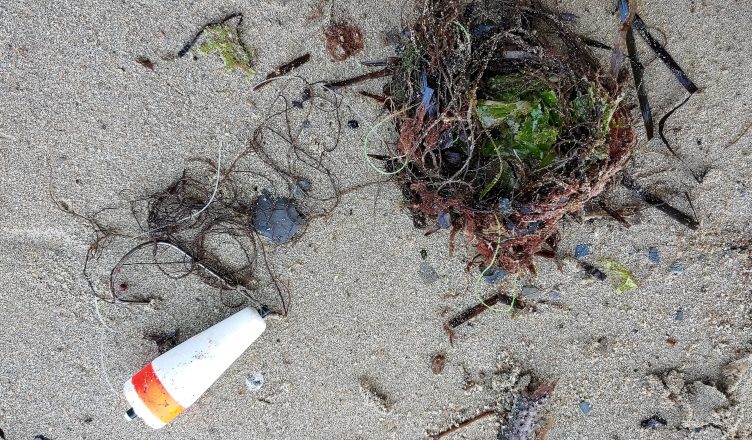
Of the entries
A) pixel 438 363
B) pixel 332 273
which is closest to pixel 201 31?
pixel 332 273

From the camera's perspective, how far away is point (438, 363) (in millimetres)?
1938

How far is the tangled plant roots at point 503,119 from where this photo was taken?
1.68m

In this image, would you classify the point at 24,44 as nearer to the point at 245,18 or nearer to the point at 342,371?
the point at 245,18

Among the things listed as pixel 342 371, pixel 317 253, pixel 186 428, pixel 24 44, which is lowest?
pixel 186 428

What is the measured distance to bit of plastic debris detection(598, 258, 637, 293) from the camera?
74.7 inches

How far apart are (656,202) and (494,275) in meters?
0.63

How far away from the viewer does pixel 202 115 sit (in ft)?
6.00

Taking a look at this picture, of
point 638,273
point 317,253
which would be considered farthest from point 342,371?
point 638,273

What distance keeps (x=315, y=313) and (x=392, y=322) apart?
29 centimetres

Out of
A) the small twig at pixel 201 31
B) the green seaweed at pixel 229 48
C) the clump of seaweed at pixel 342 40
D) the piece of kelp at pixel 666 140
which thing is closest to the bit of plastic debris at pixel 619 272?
the piece of kelp at pixel 666 140

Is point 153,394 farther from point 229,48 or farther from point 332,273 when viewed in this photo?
point 229,48

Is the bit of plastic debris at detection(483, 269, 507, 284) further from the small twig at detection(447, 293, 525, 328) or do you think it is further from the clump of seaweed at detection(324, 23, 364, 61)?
the clump of seaweed at detection(324, 23, 364, 61)

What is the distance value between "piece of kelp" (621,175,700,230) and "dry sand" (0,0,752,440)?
0.13 ft

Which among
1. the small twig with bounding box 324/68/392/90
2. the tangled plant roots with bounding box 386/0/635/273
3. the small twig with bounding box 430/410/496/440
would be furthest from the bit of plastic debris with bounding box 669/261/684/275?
the small twig with bounding box 324/68/392/90
